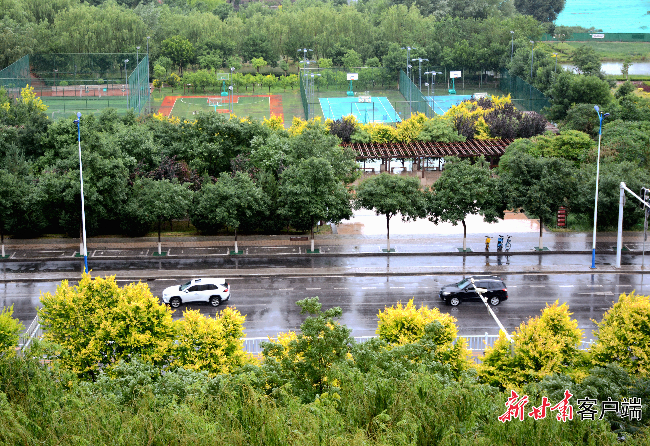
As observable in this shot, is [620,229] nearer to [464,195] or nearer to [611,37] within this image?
[464,195]

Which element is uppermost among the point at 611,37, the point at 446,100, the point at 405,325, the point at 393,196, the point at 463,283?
the point at 611,37

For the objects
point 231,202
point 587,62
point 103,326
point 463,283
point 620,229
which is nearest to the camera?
point 103,326

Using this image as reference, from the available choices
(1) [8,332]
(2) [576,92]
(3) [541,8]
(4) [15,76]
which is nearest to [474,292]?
(1) [8,332]

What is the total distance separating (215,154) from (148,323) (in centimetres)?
Answer: 3071

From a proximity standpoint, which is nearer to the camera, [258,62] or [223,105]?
[223,105]

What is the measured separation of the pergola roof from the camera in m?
74.3

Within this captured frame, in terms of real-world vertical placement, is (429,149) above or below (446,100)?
below

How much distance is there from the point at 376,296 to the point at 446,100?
69186 millimetres

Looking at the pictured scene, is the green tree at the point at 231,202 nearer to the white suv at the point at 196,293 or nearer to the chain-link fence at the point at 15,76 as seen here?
the white suv at the point at 196,293

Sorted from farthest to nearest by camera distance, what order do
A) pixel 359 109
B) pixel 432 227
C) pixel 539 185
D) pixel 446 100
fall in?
pixel 446 100
pixel 359 109
pixel 432 227
pixel 539 185

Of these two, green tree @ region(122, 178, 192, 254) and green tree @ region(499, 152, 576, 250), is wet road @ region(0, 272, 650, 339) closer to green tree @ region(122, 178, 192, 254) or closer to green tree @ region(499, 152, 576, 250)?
green tree @ region(122, 178, 192, 254)

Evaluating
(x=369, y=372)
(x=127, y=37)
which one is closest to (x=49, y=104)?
(x=127, y=37)

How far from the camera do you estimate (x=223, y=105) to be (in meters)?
113

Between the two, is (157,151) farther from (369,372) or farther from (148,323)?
(369,372)
